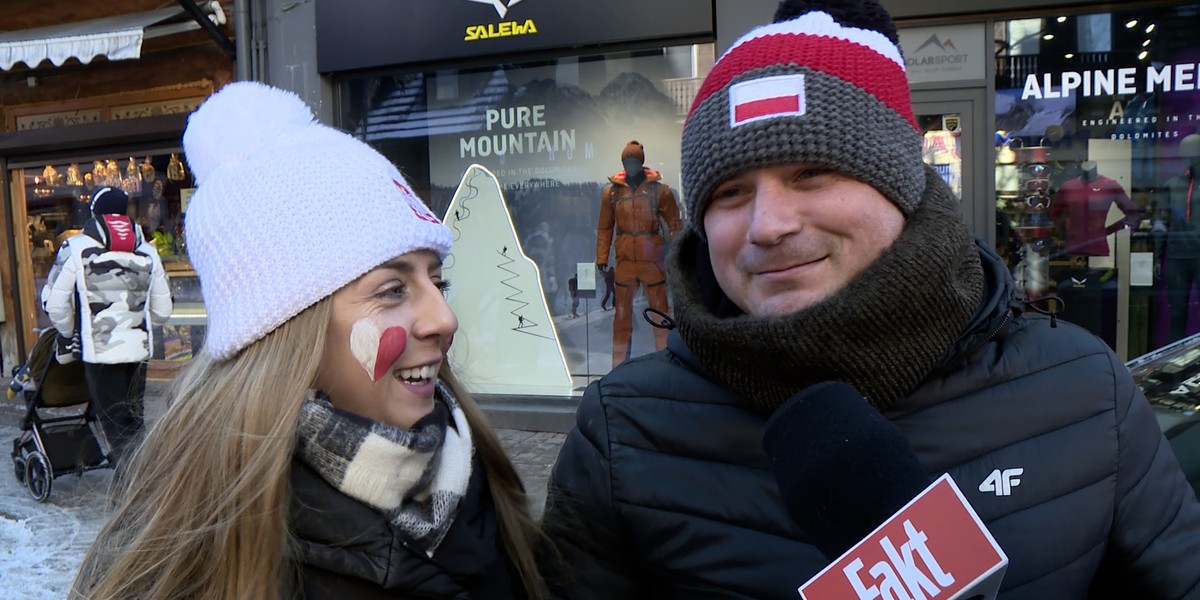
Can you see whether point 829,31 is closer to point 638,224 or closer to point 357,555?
point 357,555

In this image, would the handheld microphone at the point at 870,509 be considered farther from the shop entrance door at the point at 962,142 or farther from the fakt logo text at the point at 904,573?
the shop entrance door at the point at 962,142

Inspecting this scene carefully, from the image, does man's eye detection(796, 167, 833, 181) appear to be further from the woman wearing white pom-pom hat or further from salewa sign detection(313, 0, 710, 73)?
salewa sign detection(313, 0, 710, 73)

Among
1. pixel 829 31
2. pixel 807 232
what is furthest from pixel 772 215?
pixel 829 31

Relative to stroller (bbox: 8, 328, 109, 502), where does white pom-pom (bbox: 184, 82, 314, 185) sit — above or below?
above

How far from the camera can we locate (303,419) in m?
1.34

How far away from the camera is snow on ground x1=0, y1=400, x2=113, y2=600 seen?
161 inches

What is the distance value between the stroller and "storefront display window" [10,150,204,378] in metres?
3.04

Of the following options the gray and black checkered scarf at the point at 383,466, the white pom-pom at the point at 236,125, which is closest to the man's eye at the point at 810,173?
the gray and black checkered scarf at the point at 383,466

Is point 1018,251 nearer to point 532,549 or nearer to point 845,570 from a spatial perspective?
point 532,549

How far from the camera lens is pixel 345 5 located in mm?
6711

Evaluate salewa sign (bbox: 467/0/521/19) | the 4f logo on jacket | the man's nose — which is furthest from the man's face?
salewa sign (bbox: 467/0/521/19)

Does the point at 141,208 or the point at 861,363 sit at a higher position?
the point at 141,208

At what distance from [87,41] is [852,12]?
8.22 metres

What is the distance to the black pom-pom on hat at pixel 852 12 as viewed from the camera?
135 cm
